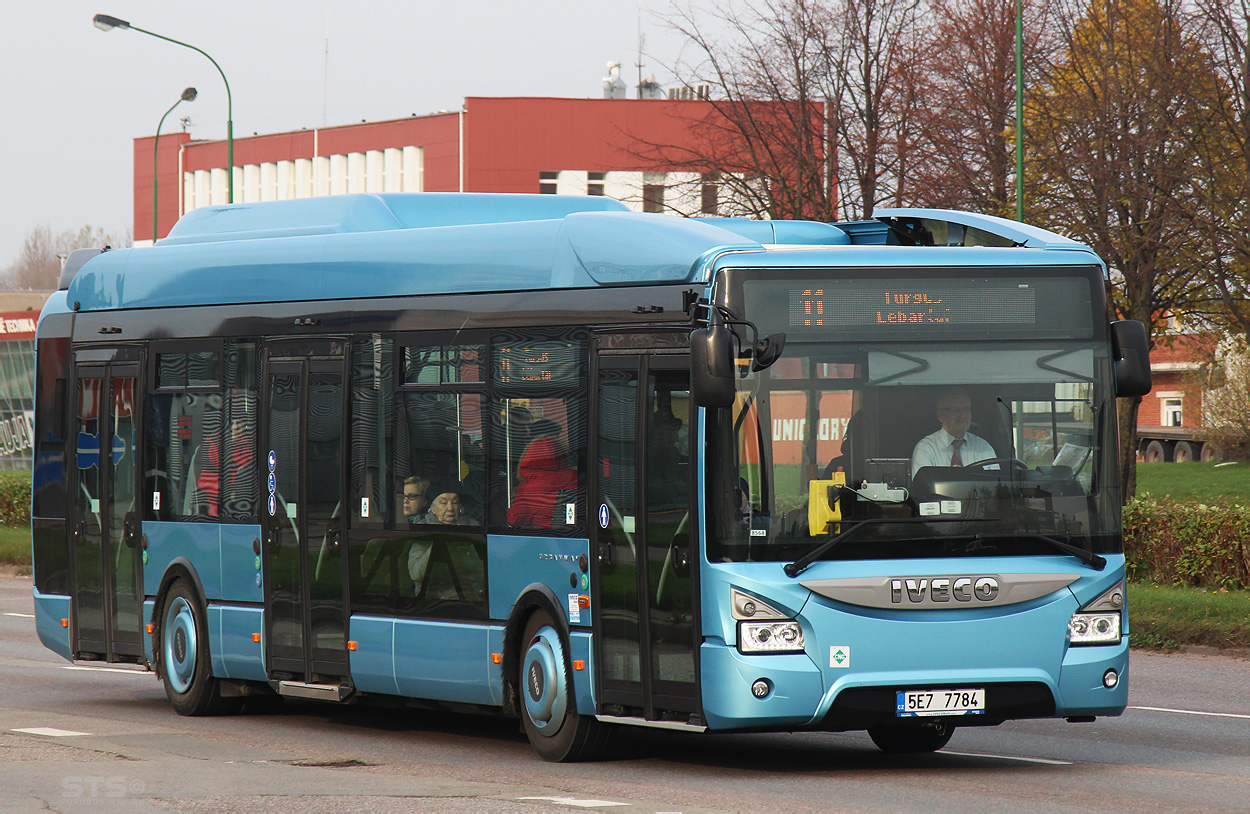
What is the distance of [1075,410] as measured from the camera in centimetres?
963

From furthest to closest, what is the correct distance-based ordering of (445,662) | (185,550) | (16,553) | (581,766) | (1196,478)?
(1196,478) < (16,553) < (185,550) < (445,662) < (581,766)

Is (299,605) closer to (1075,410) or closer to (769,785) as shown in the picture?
(769,785)

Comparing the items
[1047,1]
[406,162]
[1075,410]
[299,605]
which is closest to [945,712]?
[1075,410]

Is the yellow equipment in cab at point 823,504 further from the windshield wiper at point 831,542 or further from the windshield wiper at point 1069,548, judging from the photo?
the windshield wiper at point 1069,548

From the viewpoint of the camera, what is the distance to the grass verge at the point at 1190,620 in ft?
55.7

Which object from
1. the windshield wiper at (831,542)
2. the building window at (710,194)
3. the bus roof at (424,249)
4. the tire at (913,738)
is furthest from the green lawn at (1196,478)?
the windshield wiper at (831,542)

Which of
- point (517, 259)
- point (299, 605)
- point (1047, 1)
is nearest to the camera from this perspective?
point (517, 259)

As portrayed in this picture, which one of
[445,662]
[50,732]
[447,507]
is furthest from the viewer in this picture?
[50,732]

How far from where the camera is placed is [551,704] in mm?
10422

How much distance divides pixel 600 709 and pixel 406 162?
60815 millimetres

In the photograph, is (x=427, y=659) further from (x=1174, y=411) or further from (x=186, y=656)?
(x=1174, y=411)

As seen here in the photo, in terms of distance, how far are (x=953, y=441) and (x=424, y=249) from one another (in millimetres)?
3940

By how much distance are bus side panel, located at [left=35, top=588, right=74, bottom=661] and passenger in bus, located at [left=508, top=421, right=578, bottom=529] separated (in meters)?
5.38

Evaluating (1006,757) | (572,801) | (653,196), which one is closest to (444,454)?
(572,801)
